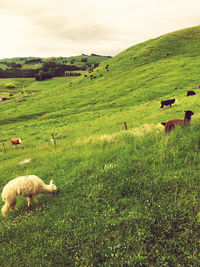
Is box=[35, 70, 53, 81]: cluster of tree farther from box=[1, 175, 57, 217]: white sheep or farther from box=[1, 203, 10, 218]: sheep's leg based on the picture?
box=[1, 203, 10, 218]: sheep's leg

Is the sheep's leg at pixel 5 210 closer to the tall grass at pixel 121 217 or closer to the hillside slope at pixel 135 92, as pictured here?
the tall grass at pixel 121 217

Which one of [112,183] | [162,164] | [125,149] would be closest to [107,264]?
[112,183]

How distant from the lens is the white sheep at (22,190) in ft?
A: 17.2

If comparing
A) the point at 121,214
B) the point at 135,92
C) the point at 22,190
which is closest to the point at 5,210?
the point at 22,190

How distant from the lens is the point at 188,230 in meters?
3.21

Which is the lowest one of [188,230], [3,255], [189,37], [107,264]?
[3,255]

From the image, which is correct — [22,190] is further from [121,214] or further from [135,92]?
[135,92]

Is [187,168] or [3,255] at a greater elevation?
[187,168]

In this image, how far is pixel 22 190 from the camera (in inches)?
215

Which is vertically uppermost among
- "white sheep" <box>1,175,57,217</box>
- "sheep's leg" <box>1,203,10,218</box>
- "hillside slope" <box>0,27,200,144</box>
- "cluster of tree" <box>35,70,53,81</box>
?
"cluster of tree" <box>35,70,53,81</box>

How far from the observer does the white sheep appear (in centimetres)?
525

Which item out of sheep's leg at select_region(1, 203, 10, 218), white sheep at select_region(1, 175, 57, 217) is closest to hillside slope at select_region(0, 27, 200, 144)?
white sheep at select_region(1, 175, 57, 217)

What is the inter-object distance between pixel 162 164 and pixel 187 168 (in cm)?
79

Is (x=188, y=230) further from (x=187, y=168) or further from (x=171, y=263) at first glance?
(x=187, y=168)
